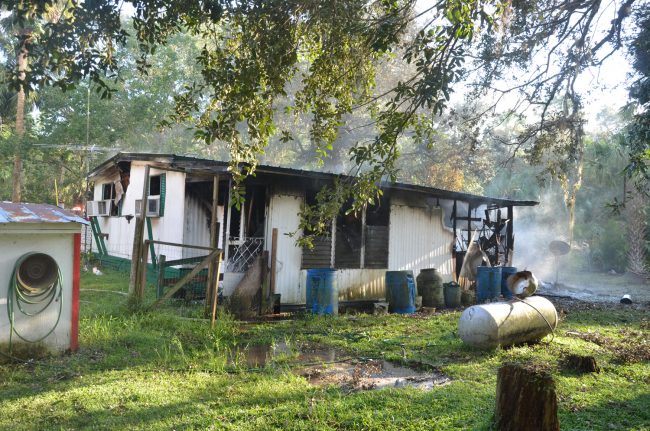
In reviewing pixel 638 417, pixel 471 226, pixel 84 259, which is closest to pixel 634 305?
pixel 471 226

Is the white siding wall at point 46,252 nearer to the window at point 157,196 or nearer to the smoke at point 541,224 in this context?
the window at point 157,196

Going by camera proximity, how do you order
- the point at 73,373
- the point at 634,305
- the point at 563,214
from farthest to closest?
the point at 563,214, the point at 634,305, the point at 73,373

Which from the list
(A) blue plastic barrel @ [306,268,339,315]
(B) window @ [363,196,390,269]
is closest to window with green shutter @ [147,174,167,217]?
(A) blue plastic barrel @ [306,268,339,315]

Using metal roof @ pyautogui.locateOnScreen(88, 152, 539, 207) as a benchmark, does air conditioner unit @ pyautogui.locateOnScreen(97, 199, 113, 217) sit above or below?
below

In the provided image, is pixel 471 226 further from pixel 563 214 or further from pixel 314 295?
pixel 563 214

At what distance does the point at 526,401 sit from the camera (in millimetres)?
3680

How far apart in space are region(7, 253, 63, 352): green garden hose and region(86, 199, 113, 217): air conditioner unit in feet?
36.2

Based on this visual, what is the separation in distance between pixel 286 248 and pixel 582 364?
620cm

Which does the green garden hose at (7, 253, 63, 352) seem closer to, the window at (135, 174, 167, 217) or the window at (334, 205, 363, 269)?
the window at (334, 205, 363, 269)

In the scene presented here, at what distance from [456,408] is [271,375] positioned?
2.23 metres

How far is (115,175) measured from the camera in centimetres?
1642

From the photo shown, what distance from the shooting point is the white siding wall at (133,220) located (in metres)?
12.3

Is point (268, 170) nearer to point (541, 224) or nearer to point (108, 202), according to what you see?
point (108, 202)

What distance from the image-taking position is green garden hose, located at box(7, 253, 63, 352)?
240 inches
